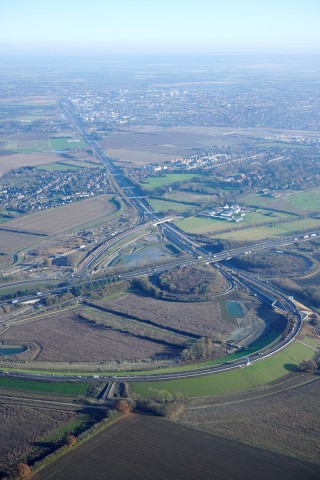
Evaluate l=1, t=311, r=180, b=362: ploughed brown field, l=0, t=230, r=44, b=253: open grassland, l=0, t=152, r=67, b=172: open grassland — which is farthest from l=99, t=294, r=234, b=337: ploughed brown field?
l=0, t=152, r=67, b=172: open grassland

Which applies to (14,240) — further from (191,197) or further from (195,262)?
(191,197)

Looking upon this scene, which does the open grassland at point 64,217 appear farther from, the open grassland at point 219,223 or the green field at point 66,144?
the green field at point 66,144

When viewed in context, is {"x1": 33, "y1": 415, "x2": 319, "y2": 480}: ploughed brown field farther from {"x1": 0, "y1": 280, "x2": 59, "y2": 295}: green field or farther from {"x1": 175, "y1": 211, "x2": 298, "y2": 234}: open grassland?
{"x1": 175, "y1": 211, "x2": 298, "y2": 234}: open grassland

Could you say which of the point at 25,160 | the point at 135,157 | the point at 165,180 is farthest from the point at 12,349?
the point at 135,157

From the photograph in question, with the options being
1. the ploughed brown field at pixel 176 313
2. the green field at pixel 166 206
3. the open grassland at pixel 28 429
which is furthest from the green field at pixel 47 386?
the green field at pixel 166 206

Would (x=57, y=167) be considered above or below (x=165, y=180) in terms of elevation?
above

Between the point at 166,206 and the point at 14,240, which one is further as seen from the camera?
the point at 166,206
